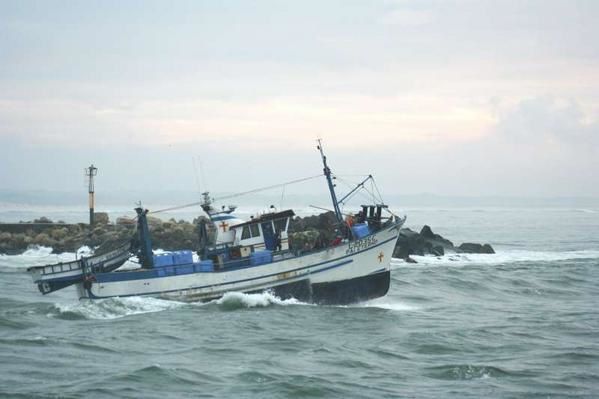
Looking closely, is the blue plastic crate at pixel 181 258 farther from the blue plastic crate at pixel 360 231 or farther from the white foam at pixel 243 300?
the blue plastic crate at pixel 360 231

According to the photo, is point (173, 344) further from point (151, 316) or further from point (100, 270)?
point (100, 270)

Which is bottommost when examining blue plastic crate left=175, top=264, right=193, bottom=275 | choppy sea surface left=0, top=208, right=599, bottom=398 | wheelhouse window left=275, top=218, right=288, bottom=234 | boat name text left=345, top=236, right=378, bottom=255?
choppy sea surface left=0, top=208, right=599, bottom=398

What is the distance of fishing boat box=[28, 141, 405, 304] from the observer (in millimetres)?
29031

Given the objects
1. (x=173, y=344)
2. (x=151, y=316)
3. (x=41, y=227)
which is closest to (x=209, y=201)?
(x=151, y=316)

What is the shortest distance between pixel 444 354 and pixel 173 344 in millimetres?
7349

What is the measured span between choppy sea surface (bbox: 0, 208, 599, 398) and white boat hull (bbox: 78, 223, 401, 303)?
0.47m

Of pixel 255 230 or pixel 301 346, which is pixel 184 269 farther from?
pixel 301 346

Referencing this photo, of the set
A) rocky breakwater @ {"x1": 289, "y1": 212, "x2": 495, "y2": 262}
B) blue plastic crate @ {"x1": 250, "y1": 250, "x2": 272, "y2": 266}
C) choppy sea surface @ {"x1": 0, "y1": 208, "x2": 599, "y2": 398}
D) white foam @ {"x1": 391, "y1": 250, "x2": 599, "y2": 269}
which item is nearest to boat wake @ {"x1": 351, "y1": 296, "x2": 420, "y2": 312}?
choppy sea surface @ {"x1": 0, "y1": 208, "x2": 599, "y2": 398}

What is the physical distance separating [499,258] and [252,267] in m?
28.9

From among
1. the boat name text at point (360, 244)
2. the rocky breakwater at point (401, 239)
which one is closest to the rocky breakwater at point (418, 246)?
the rocky breakwater at point (401, 239)

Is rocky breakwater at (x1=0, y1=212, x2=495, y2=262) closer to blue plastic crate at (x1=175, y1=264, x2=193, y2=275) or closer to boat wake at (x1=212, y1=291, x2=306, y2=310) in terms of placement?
boat wake at (x1=212, y1=291, x2=306, y2=310)

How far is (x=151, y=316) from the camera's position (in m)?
26.7

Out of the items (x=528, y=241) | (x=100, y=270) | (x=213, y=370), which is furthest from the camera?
(x=528, y=241)

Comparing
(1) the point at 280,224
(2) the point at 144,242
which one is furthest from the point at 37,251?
(1) the point at 280,224
